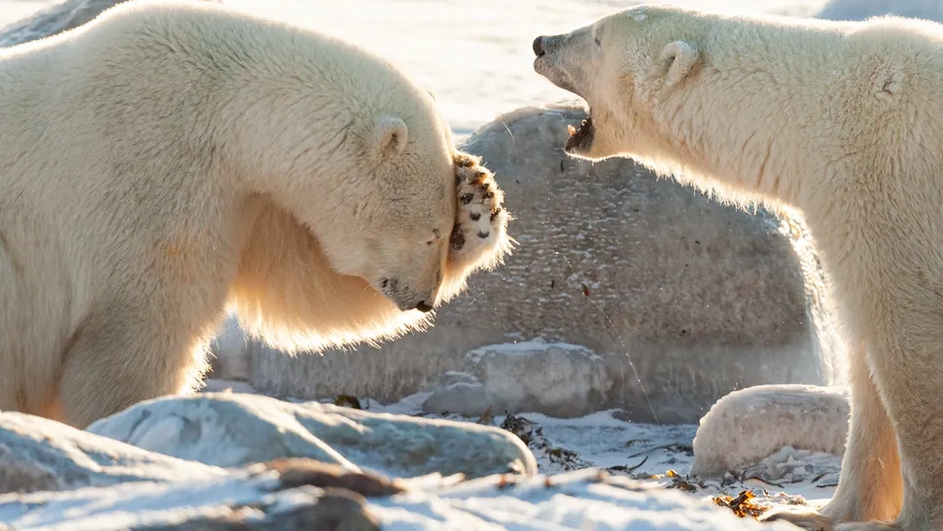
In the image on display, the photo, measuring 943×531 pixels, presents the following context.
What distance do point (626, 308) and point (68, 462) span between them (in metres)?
4.76

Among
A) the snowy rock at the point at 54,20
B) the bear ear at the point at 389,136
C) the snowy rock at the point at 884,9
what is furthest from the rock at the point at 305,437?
the snowy rock at the point at 884,9

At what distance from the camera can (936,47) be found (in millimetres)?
3834

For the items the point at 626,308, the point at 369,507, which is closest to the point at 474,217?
the point at 626,308

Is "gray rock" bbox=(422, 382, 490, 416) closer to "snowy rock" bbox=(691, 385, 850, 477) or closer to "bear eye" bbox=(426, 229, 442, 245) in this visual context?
"snowy rock" bbox=(691, 385, 850, 477)

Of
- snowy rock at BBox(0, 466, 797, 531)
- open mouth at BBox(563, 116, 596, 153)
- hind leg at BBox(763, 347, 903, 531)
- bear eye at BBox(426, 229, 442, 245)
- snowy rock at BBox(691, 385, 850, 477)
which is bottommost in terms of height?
snowy rock at BBox(691, 385, 850, 477)

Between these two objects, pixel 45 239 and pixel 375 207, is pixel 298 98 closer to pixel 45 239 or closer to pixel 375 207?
pixel 375 207

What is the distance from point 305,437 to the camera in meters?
2.28

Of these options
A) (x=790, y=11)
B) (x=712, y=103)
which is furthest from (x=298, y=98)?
(x=790, y=11)

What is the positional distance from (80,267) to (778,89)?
88.4 inches

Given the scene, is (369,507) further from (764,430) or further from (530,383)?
(530,383)

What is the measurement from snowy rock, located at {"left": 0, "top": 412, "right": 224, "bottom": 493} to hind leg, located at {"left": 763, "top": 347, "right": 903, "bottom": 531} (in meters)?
2.63

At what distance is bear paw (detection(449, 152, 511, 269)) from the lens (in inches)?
165

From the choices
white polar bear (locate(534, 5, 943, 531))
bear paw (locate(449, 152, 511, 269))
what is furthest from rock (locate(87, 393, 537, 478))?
bear paw (locate(449, 152, 511, 269))

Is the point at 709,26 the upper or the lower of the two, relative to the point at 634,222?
upper
